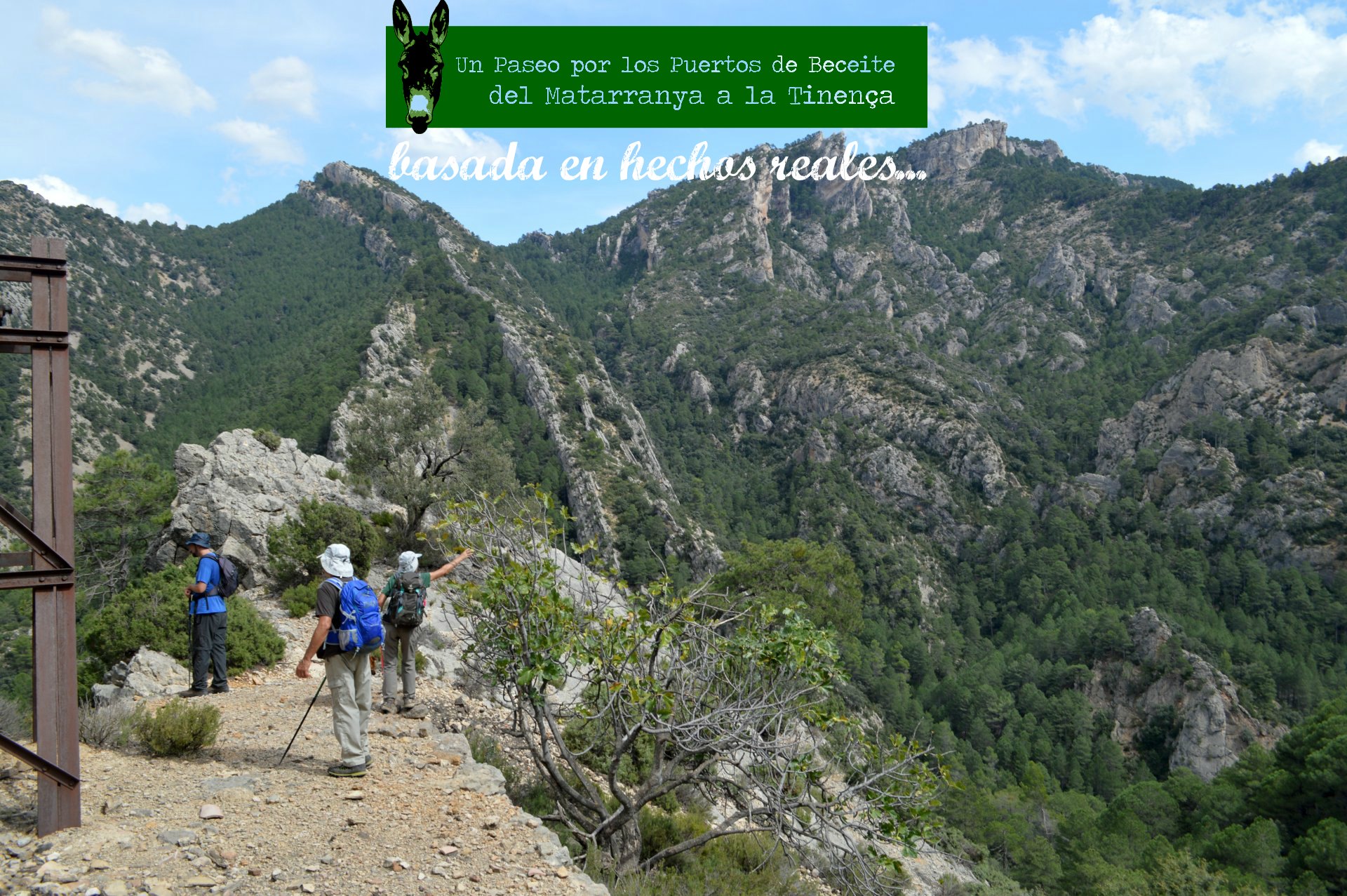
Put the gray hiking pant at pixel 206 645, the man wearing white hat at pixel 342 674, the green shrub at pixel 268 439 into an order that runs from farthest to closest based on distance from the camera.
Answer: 1. the green shrub at pixel 268 439
2. the gray hiking pant at pixel 206 645
3. the man wearing white hat at pixel 342 674

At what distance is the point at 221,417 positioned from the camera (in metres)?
56.8

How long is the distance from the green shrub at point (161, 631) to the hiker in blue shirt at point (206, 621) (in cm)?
131

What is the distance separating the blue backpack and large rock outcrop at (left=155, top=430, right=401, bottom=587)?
10100 mm

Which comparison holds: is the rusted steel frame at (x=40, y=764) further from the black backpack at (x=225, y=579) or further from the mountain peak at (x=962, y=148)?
the mountain peak at (x=962, y=148)

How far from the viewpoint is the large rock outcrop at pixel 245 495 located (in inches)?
583

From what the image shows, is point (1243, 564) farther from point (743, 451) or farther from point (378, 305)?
point (378, 305)

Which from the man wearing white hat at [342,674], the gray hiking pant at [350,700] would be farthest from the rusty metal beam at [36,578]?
the gray hiking pant at [350,700]

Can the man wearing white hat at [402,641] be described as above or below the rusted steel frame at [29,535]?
below

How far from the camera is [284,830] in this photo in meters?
4.75

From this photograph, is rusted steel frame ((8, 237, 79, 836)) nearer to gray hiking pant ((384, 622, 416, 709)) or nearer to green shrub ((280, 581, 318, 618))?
gray hiking pant ((384, 622, 416, 709))

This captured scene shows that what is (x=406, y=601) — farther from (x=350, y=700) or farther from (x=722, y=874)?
(x=722, y=874)

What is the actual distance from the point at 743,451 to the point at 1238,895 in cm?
7398

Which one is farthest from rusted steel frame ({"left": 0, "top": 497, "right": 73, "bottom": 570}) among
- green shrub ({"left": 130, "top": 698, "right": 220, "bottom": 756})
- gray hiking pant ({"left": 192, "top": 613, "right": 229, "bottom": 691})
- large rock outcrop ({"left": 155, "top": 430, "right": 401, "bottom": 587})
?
large rock outcrop ({"left": 155, "top": 430, "right": 401, "bottom": 587})

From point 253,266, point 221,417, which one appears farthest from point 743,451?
point 253,266
